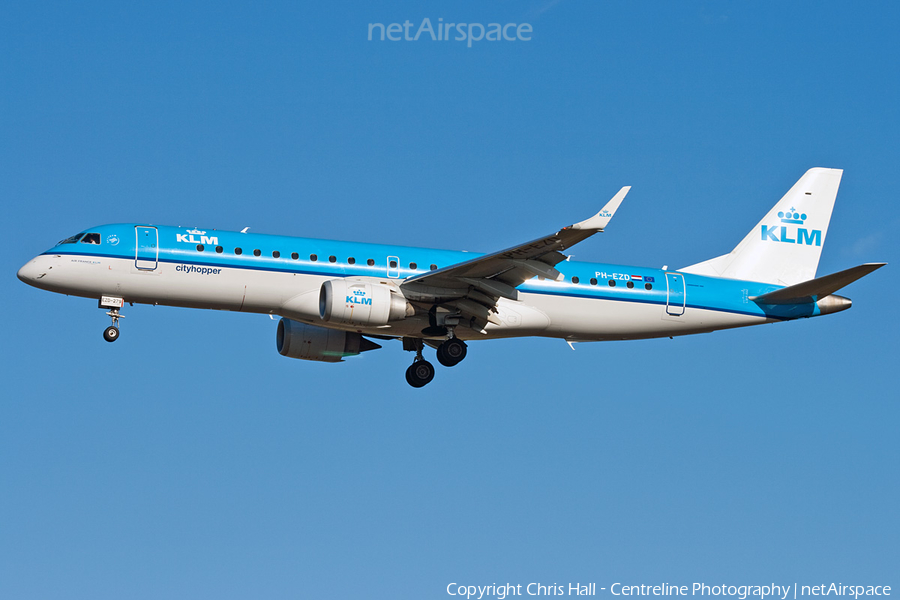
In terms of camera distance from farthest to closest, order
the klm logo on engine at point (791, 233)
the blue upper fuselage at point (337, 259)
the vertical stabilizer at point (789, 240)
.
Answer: the klm logo on engine at point (791, 233) < the vertical stabilizer at point (789, 240) < the blue upper fuselage at point (337, 259)

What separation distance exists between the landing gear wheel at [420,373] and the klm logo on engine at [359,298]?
4588 millimetres

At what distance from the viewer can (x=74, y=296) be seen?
34.1 m

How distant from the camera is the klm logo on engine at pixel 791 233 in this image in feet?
132

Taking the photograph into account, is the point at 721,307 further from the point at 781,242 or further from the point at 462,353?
the point at 462,353

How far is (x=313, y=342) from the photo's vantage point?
37.7 m

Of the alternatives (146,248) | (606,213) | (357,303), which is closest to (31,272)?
(146,248)

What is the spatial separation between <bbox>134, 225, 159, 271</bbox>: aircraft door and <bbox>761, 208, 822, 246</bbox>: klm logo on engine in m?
20.6

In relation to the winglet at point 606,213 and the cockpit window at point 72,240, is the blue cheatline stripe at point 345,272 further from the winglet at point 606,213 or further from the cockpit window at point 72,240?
the winglet at point 606,213

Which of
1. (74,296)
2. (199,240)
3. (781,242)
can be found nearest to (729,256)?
(781,242)

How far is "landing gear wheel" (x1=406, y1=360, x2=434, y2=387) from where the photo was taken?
121ft

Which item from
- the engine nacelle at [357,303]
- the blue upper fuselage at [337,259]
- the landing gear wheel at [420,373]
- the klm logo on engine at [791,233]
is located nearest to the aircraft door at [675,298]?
the blue upper fuselage at [337,259]

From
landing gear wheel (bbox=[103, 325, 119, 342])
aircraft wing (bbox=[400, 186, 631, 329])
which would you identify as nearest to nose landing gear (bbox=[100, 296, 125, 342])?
landing gear wheel (bbox=[103, 325, 119, 342])

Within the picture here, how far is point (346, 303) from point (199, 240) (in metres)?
4.92

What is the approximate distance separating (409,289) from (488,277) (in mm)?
2369
